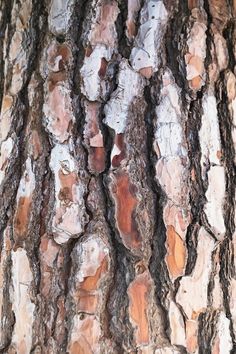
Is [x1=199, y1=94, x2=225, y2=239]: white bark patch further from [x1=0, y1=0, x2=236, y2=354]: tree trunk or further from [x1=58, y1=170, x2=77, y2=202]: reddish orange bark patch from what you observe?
[x1=58, y1=170, x2=77, y2=202]: reddish orange bark patch

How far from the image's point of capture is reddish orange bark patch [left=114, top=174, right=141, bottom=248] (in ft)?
3.43

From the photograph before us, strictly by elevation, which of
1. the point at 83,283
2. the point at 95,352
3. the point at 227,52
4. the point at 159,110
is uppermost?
the point at 227,52

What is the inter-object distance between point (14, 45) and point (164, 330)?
1.91 feet

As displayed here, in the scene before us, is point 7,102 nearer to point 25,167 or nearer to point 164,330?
point 25,167

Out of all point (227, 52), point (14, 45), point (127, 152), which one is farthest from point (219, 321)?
point (14, 45)

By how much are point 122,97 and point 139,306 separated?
14.0 inches

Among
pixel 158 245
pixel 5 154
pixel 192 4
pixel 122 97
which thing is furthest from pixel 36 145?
pixel 192 4

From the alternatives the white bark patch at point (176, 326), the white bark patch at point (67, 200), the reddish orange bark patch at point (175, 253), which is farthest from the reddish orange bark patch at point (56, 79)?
the white bark patch at point (176, 326)

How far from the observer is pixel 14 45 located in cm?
117

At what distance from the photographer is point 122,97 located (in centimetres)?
107

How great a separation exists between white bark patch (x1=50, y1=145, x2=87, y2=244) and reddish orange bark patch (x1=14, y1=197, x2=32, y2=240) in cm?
5

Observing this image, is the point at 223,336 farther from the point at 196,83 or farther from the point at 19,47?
the point at 19,47

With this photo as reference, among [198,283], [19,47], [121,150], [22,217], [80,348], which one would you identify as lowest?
[80,348]

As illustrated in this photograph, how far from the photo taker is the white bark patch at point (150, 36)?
1.09m
